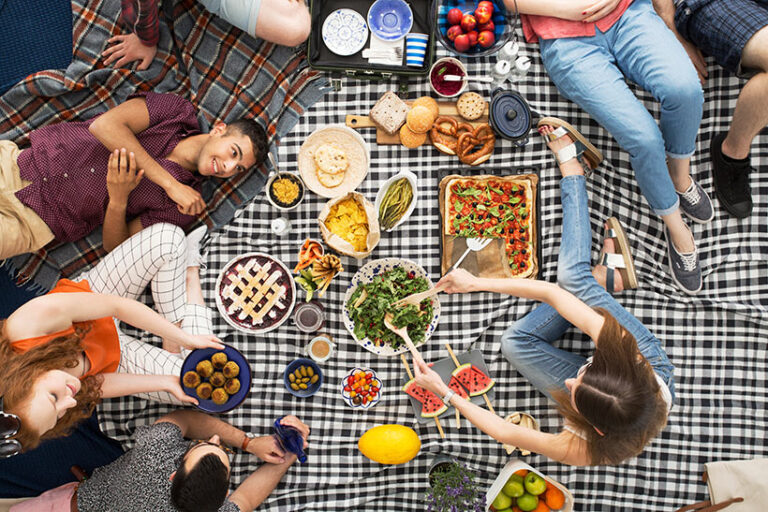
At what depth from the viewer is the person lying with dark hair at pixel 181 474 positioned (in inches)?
98.5

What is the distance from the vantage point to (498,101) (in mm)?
3084

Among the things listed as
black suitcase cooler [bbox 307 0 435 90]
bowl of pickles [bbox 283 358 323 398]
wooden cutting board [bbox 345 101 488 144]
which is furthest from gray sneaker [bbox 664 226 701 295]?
bowl of pickles [bbox 283 358 323 398]

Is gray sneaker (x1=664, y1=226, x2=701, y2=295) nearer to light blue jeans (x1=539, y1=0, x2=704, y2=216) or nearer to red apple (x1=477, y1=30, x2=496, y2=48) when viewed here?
light blue jeans (x1=539, y1=0, x2=704, y2=216)

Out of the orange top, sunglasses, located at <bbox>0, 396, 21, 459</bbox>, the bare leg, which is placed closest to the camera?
sunglasses, located at <bbox>0, 396, 21, 459</bbox>

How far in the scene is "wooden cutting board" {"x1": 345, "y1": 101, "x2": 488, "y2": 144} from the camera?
10.2 feet

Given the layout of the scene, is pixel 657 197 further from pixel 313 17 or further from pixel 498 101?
pixel 313 17

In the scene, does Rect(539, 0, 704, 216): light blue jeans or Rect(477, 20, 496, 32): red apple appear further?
Rect(477, 20, 496, 32): red apple

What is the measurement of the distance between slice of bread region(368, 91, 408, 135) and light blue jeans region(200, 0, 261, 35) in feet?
2.83

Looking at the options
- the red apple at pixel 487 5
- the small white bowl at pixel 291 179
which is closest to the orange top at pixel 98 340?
the small white bowl at pixel 291 179

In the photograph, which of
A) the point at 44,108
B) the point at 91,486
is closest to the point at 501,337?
the point at 91,486

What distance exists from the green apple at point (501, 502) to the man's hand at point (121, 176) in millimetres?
2751

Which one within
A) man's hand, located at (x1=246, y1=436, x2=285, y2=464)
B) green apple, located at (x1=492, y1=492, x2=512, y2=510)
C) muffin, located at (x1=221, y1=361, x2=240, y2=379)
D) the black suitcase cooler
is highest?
the black suitcase cooler

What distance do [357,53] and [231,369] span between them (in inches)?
78.5

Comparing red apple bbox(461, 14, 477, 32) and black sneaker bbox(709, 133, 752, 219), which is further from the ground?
red apple bbox(461, 14, 477, 32)
